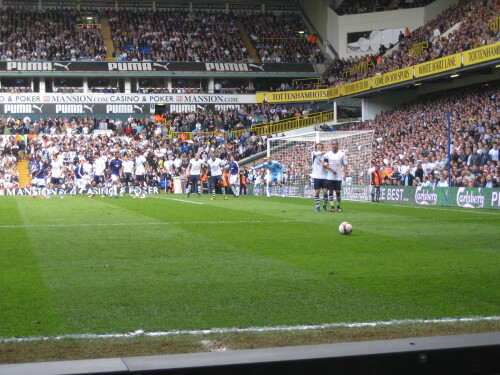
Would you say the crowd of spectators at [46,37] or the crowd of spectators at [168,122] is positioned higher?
the crowd of spectators at [46,37]

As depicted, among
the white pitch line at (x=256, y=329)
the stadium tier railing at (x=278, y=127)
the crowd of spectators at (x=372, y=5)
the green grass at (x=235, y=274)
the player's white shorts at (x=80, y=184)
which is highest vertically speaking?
the crowd of spectators at (x=372, y=5)

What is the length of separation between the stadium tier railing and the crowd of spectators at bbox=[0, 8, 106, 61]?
12684 mm

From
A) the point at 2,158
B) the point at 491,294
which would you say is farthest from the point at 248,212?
the point at 2,158

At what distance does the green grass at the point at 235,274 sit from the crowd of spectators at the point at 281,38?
48.5 m

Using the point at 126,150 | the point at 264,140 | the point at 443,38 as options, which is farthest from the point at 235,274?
the point at 264,140

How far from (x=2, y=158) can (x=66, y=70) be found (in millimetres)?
16044

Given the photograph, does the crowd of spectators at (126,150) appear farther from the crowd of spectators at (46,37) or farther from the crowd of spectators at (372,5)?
the crowd of spectators at (372,5)

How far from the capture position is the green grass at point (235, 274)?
6.59m

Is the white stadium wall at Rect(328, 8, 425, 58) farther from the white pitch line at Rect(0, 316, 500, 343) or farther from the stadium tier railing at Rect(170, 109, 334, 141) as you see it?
the white pitch line at Rect(0, 316, 500, 343)

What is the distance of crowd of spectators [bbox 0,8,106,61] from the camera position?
59.0m

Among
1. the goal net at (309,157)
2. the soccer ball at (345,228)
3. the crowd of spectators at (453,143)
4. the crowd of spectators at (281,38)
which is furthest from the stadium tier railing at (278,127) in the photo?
the soccer ball at (345,228)

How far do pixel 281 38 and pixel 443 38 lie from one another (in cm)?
2637

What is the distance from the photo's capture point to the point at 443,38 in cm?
4091

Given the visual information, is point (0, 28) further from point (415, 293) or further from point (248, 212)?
point (415, 293)
